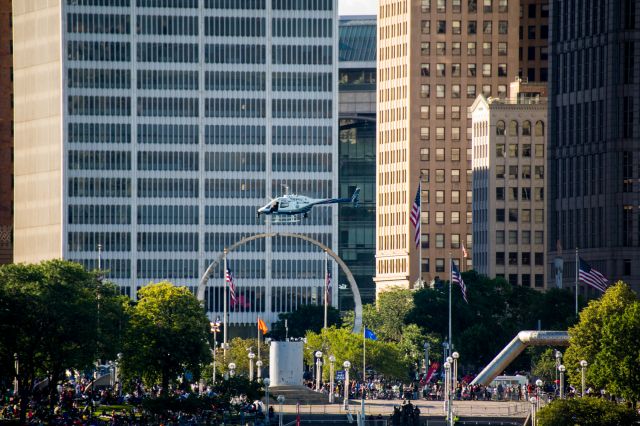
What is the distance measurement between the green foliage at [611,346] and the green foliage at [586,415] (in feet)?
75.5

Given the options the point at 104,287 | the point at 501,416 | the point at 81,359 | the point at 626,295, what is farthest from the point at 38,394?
the point at 626,295

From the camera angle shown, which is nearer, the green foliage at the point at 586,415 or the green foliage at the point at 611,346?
the green foliage at the point at 586,415

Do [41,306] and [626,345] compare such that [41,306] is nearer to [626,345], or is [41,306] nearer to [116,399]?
[116,399]

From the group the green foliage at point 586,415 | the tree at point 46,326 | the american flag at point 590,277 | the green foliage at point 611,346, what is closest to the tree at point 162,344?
the tree at point 46,326

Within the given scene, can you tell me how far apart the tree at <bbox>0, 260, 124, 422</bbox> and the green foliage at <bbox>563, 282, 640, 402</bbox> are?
3874 centimetres

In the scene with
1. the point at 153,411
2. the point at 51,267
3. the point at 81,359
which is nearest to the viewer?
the point at 153,411

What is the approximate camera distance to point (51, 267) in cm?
18425

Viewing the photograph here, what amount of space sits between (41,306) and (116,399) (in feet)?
66.6

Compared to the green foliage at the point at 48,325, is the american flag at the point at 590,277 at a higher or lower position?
higher

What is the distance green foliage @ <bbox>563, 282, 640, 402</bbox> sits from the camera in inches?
6678

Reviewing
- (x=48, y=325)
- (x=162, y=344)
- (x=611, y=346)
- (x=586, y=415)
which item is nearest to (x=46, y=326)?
(x=48, y=325)

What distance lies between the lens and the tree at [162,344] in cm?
18750

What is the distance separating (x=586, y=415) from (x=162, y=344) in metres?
52.9

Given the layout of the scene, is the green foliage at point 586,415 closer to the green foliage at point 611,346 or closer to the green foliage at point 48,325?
the green foliage at point 611,346
